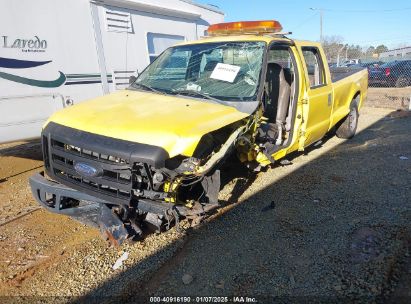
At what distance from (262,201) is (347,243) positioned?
1.23m

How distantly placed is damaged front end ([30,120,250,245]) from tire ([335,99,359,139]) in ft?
14.5

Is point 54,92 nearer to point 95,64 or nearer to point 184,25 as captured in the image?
point 95,64

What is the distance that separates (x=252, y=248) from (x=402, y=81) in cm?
1702

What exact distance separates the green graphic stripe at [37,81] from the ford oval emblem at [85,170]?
239cm

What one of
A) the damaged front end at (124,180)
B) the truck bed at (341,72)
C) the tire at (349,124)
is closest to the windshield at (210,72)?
the damaged front end at (124,180)

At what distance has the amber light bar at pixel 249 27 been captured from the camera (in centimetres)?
481

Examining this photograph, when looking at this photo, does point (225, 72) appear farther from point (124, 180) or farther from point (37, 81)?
point (37, 81)

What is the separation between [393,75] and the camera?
16766 millimetres

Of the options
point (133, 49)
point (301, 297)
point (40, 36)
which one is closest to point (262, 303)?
point (301, 297)

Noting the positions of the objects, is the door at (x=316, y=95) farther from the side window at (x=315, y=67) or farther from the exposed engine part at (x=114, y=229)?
the exposed engine part at (x=114, y=229)

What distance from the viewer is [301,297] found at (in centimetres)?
266

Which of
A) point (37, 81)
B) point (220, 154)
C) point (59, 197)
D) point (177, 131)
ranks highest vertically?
point (37, 81)

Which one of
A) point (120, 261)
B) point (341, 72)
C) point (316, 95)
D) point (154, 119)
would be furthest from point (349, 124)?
point (120, 261)

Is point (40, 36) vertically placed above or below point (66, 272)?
above
